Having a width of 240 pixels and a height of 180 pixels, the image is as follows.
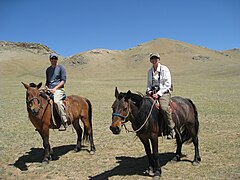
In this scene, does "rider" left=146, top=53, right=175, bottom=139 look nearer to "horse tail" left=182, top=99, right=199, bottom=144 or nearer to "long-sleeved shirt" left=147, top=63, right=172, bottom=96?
"long-sleeved shirt" left=147, top=63, right=172, bottom=96

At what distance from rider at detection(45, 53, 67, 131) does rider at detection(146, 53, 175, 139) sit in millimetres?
2850

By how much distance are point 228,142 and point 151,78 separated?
472cm

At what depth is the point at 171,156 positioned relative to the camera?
789 cm

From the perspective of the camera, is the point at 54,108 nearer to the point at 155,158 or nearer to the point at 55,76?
the point at 55,76

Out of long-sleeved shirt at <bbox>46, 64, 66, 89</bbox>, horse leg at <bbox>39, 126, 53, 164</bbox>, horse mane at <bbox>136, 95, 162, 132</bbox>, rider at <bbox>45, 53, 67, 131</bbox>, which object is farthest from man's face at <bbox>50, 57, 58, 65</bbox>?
horse mane at <bbox>136, 95, 162, 132</bbox>

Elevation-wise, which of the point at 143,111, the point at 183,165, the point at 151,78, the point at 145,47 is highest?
the point at 145,47

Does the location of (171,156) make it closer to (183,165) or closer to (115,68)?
(183,165)

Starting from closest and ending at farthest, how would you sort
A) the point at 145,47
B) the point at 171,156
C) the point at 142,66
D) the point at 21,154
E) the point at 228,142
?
the point at 171,156 → the point at 21,154 → the point at 228,142 → the point at 142,66 → the point at 145,47

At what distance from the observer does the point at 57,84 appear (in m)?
7.77

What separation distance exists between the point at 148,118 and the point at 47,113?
3157 millimetres

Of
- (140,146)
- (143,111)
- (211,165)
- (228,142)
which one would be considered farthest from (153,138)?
(228,142)

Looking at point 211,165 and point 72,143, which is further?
point 72,143

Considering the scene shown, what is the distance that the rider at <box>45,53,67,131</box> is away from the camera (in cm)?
753

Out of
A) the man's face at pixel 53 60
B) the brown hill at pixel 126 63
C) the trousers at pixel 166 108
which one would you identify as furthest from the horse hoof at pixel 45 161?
the brown hill at pixel 126 63
